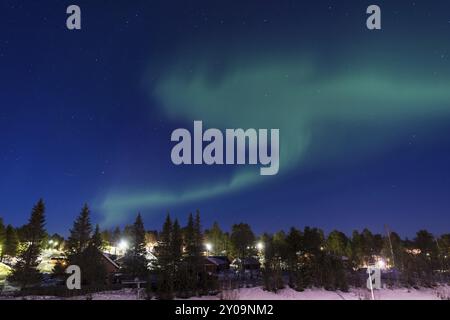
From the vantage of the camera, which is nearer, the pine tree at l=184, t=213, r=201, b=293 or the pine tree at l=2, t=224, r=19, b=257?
the pine tree at l=184, t=213, r=201, b=293

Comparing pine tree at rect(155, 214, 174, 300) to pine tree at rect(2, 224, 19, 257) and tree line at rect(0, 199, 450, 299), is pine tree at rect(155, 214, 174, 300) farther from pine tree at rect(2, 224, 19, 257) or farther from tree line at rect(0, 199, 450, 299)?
pine tree at rect(2, 224, 19, 257)

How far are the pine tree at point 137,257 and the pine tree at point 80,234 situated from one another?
22.5 feet

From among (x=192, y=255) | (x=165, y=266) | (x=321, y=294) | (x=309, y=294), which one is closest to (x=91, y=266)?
(x=165, y=266)

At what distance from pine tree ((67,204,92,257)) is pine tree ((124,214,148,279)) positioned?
6.86 metres

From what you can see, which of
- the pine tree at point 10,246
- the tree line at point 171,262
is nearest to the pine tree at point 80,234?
the tree line at point 171,262

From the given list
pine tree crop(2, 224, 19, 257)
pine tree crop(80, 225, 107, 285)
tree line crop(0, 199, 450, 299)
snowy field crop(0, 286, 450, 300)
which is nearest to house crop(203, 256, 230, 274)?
tree line crop(0, 199, 450, 299)

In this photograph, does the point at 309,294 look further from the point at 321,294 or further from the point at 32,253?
the point at 32,253

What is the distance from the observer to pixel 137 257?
5216 centimetres

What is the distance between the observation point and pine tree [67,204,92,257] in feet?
156

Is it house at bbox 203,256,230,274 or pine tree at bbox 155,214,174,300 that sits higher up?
pine tree at bbox 155,214,174,300

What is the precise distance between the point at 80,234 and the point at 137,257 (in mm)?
8966

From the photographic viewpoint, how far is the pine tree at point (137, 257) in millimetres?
50166

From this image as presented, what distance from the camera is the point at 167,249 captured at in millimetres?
45406
